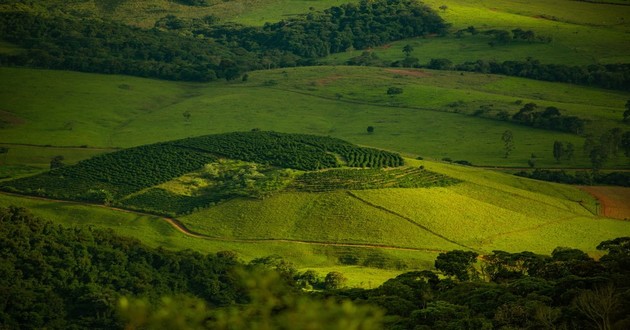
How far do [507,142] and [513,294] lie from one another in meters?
87.1

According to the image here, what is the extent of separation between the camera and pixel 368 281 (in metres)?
93.8

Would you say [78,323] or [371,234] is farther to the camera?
[371,234]

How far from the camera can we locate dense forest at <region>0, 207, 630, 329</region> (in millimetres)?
62562

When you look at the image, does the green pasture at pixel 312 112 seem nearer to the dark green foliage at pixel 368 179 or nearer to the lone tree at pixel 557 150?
the lone tree at pixel 557 150

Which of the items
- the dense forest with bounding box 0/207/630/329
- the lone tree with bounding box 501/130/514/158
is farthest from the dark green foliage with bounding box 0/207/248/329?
the lone tree with bounding box 501/130/514/158

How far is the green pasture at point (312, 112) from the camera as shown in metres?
159

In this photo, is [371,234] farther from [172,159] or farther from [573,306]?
[573,306]

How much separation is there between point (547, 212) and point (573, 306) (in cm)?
6004

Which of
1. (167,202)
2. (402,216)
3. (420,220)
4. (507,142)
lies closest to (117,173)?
(167,202)

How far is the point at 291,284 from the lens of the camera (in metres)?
79.9

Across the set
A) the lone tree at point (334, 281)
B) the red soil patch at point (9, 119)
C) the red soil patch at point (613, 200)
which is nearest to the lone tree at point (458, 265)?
the lone tree at point (334, 281)

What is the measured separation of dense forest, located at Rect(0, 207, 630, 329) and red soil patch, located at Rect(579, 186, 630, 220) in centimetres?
2000

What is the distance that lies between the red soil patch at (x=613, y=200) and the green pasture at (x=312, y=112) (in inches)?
620

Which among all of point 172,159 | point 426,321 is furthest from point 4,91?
point 426,321
